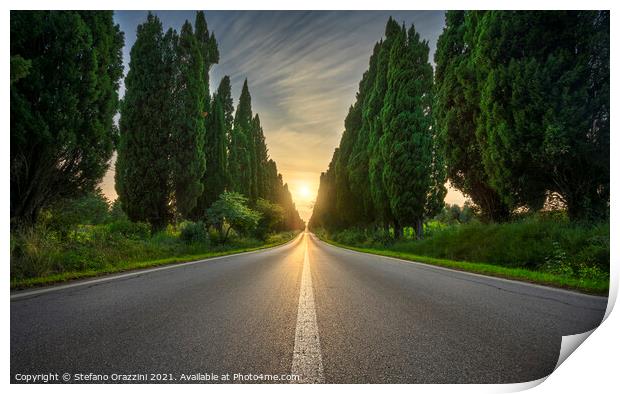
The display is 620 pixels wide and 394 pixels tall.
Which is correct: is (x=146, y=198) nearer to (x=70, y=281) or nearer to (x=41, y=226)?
(x=41, y=226)

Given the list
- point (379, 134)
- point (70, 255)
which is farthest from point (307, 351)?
point (379, 134)

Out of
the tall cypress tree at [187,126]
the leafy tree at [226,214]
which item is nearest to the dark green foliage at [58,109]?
the tall cypress tree at [187,126]

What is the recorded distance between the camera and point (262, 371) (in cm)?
179

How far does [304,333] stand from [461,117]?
1103cm

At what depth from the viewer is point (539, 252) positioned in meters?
7.04

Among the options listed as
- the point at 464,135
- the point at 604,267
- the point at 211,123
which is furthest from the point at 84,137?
the point at 211,123

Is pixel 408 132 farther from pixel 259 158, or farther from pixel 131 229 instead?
pixel 259 158

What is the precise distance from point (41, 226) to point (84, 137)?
7.20 feet

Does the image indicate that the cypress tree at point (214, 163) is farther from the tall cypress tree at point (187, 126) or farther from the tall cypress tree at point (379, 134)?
the tall cypress tree at point (379, 134)

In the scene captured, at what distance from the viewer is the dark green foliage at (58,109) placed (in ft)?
16.2

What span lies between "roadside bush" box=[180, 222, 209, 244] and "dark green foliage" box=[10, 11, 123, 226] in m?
8.95

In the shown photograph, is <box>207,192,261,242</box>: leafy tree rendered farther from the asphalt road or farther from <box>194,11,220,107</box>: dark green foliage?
the asphalt road

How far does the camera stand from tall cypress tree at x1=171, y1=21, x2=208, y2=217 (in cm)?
1617

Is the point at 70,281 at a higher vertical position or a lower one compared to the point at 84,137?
lower
